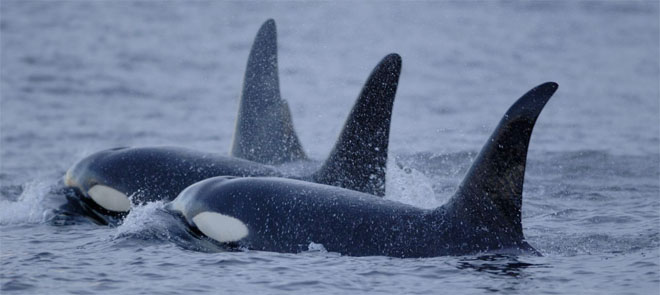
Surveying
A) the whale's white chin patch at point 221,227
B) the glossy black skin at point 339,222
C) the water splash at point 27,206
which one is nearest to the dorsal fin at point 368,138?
the glossy black skin at point 339,222

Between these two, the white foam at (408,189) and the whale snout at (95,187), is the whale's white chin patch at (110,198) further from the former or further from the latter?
the white foam at (408,189)

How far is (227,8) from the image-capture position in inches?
1690

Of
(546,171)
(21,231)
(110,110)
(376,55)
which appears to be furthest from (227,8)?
(21,231)

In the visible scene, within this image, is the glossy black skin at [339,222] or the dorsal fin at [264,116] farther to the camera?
the dorsal fin at [264,116]

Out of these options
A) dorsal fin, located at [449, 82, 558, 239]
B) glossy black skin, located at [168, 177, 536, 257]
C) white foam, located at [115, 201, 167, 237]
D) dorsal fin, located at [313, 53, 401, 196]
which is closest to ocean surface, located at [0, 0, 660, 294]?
white foam, located at [115, 201, 167, 237]

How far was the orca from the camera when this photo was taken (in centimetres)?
1088

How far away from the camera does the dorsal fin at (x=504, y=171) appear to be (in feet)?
29.1

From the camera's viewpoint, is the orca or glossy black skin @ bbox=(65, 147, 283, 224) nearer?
the orca

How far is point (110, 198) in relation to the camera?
469 inches

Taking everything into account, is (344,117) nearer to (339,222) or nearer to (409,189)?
(409,189)

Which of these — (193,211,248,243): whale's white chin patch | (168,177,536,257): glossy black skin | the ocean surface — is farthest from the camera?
(193,211,248,243): whale's white chin patch

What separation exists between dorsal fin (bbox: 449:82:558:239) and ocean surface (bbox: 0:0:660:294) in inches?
17.7

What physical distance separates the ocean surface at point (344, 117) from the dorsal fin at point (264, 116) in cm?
161

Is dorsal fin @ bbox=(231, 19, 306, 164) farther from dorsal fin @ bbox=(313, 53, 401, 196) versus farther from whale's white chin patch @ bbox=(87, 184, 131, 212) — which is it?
dorsal fin @ bbox=(313, 53, 401, 196)
